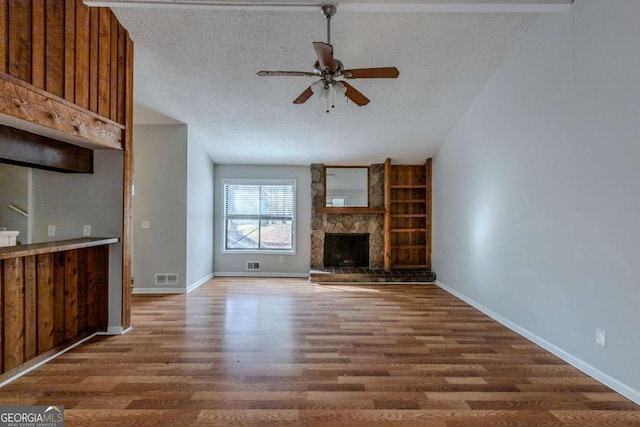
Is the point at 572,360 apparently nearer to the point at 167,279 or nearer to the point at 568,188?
the point at 568,188

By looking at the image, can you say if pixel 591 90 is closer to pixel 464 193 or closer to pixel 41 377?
pixel 464 193

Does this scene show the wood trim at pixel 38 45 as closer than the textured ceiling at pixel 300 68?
Yes

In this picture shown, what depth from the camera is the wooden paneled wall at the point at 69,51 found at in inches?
90.0

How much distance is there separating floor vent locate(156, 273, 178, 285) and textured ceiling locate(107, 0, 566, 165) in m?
2.36

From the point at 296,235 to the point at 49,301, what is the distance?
4.27 m

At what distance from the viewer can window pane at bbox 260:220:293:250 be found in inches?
261

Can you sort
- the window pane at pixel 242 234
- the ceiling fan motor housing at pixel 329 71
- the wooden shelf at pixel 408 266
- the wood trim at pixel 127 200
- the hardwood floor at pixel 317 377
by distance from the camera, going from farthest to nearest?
1. the window pane at pixel 242 234
2. the wooden shelf at pixel 408 266
3. the wood trim at pixel 127 200
4. the ceiling fan motor housing at pixel 329 71
5. the hardwood floor at pixel 317 377

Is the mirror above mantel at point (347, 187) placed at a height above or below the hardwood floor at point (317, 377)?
above

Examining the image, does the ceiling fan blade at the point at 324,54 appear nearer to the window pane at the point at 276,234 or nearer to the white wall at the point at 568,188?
the white wall at the point at 568,188

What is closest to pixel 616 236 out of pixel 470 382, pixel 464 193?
pixel 470 382

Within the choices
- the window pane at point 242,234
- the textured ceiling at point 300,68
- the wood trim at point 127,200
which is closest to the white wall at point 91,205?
the wood trim at point 127,200

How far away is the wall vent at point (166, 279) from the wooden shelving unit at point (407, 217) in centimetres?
399

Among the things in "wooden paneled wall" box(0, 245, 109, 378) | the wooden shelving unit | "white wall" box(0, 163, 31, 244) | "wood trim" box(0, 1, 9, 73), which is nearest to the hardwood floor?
"wooden paneled wall" box(0, 245, 109, 378)

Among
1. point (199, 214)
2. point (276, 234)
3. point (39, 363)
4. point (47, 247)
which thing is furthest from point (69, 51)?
point (276, 234)
